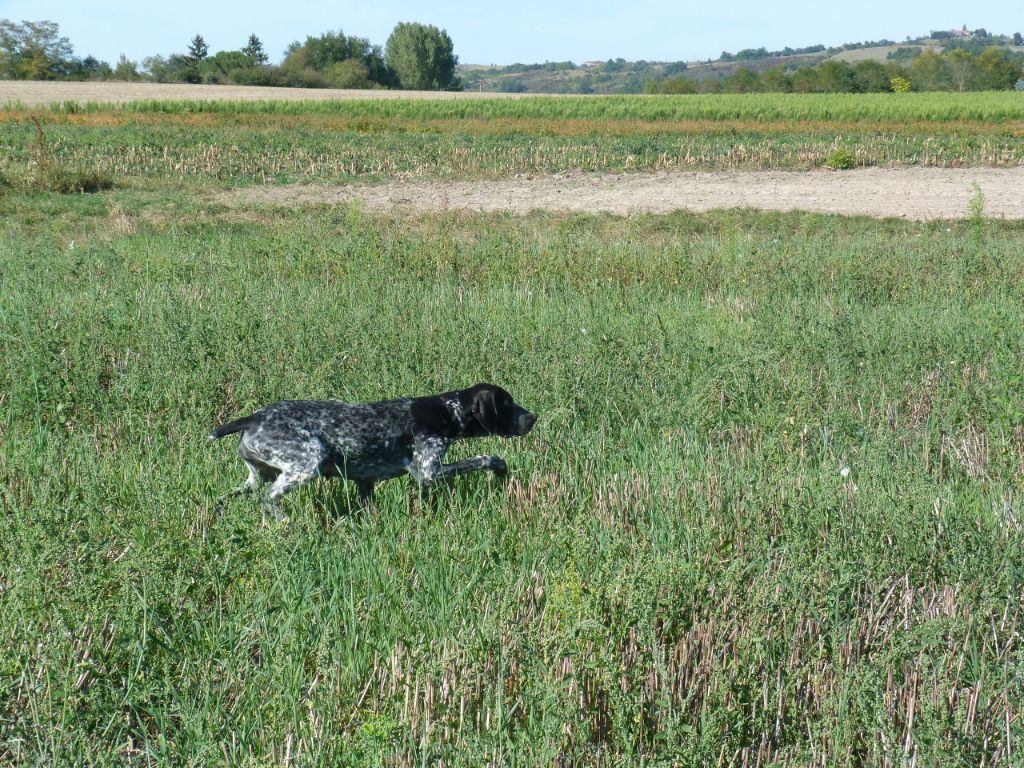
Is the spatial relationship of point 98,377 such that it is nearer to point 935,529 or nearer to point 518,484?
point 518,484

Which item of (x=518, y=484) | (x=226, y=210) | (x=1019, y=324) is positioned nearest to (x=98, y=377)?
(x=518, y=484)

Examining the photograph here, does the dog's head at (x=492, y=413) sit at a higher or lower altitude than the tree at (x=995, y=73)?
lower

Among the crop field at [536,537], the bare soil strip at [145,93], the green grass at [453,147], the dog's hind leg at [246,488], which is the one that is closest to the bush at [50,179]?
the green grass at [453,147]

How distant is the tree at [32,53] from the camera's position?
86125 mm

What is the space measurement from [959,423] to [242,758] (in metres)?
5.19

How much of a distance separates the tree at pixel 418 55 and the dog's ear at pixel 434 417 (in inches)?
4595

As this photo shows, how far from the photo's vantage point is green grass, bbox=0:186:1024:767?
3121 mm

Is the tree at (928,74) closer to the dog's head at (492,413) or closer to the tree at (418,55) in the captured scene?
the tree at (418,55)

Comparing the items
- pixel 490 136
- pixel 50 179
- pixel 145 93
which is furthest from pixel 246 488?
pixel 145 93

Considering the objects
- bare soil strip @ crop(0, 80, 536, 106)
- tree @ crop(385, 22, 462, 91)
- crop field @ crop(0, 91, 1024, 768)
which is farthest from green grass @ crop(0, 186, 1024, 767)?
tree @ crop(385, 22, 462, 91)

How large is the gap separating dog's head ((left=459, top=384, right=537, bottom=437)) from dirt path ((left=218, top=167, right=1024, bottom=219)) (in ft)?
43.5

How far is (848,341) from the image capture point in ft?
25.1

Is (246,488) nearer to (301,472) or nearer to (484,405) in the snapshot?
(301,472)

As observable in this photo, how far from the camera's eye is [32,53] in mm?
88750
